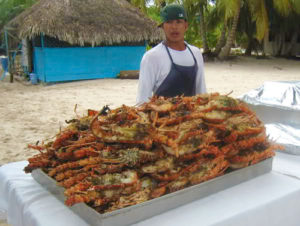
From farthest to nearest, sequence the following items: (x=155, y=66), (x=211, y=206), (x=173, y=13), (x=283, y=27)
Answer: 1. (x=283, y=27)
2. (x=155, y=66)
3. (x=173, y=13)
4. (x=211, y=206)

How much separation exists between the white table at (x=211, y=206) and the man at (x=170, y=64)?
0.99 m

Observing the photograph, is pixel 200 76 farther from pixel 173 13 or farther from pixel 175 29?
pixel 173 13

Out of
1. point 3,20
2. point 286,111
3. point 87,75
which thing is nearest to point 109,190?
point 286,111

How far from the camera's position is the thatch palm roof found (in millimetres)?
11688

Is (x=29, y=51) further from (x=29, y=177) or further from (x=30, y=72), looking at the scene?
(x=29, y=177)

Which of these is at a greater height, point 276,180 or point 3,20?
point 3,20

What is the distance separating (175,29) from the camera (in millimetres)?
2260

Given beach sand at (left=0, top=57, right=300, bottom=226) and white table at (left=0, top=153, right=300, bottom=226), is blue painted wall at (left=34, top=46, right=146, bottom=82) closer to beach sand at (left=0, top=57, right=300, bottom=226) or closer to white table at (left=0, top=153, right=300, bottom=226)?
beach sand at (left=0, top=57, right=300, bottom=226)

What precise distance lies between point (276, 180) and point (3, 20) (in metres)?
28.2

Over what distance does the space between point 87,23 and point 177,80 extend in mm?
10992

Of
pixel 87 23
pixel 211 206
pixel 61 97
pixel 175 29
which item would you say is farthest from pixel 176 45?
pixel 87 23

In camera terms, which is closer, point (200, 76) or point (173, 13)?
point (173, 13)

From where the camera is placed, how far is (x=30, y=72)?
13.6 meters

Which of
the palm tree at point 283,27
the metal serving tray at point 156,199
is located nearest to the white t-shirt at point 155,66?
the metal serving tray at point 156,199
